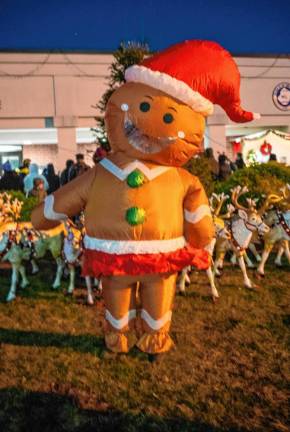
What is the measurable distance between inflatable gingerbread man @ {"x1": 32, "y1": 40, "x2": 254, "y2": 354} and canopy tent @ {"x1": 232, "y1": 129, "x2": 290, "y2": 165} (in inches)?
363

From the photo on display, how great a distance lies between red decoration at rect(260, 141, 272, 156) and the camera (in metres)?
12.8

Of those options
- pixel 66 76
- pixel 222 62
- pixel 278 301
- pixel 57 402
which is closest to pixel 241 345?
pixel 278 301

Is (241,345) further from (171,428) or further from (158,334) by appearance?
(171,428)

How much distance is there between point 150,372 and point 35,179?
676cm

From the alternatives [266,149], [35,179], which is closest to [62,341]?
[35,179]

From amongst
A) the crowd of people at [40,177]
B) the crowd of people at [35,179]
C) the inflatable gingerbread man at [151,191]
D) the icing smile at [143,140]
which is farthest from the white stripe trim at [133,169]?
the crowd of people at [40,177]

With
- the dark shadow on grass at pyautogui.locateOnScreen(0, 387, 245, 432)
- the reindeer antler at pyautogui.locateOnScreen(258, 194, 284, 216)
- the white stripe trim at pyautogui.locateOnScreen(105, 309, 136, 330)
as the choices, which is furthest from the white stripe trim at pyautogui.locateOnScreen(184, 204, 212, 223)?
the reindeer antler at pyautogui.locateOnScreen(258, 194, 284, 216)

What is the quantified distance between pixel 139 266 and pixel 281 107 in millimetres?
21105

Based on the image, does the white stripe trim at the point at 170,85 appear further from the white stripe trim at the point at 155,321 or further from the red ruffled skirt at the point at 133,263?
the white stripe trim at the point at 155,321

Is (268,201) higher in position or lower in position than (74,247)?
higher

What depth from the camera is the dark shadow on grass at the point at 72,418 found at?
3.10 meters

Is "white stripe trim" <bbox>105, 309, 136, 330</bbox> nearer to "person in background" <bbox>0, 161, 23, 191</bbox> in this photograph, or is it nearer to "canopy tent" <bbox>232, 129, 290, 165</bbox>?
"person in background" <bbox>0, 161, 23, 191</bbox>

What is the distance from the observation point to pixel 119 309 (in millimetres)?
3836

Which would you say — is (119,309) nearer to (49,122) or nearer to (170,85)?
(170,85)
